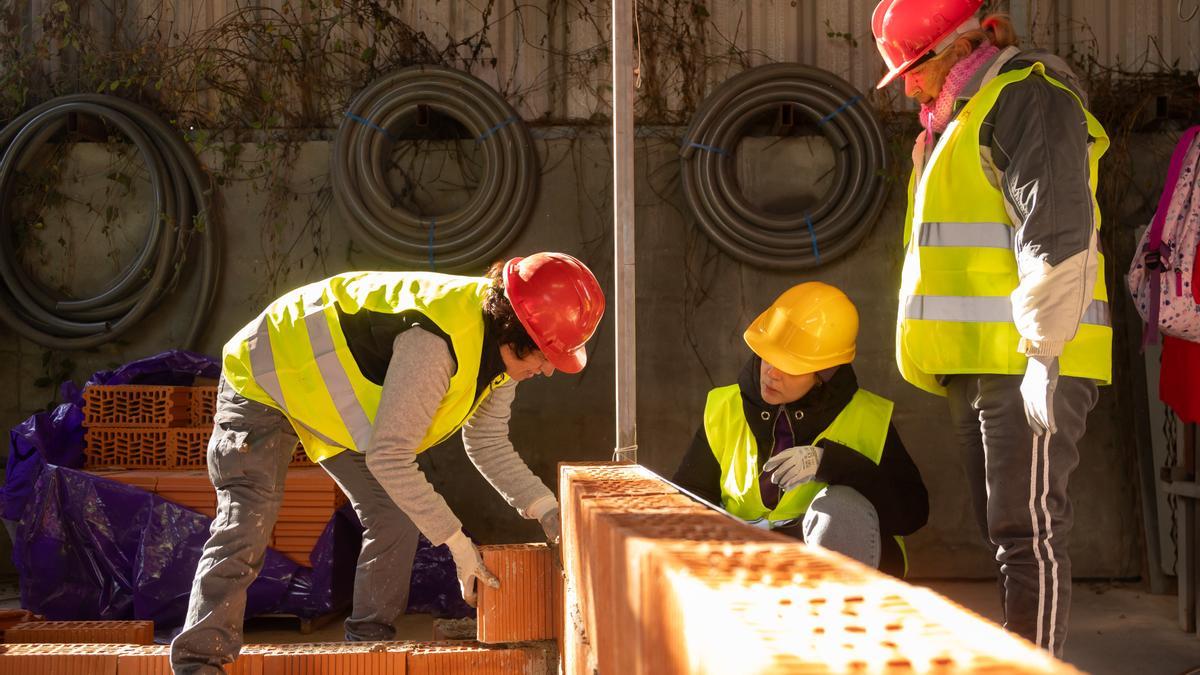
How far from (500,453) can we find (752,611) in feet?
8.02

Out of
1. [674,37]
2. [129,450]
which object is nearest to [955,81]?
[674,37]

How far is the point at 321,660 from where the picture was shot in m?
3.12

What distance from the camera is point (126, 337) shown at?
5.75m

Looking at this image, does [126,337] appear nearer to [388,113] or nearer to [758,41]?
[388,113]

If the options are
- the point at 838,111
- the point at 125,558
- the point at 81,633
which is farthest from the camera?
the point at 838,111

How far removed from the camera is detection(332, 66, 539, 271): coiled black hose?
5.48 m

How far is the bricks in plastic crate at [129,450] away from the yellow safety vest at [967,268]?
3.56 meters

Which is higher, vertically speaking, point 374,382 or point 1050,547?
point 374,382

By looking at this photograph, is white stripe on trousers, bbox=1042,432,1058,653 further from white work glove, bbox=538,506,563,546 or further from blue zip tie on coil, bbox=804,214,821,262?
blue zip tie on coil, bbox=804,214,821,262

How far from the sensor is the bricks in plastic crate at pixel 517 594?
10.0 ft

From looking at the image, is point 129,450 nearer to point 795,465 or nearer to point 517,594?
point 517,594

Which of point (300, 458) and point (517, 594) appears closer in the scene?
point (517, 594)

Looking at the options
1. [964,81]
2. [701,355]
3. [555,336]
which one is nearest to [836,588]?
[555,336]

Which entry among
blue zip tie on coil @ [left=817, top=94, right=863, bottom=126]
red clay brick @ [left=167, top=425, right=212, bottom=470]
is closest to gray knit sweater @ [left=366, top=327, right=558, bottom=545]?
red clay brick @ [left=167, top=425, right=212, bottom=470]
